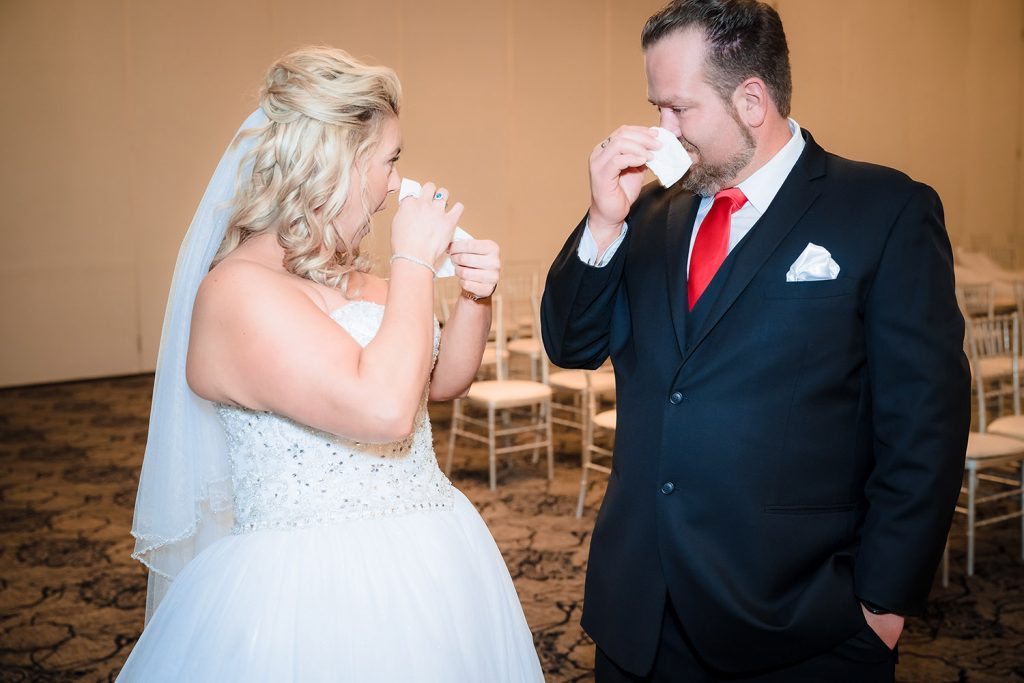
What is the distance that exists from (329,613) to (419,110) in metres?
8.68

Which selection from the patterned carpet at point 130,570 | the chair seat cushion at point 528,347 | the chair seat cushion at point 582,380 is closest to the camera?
the patterned carpet at point 130,570

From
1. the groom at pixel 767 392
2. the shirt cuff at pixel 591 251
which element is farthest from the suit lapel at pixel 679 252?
the shirt cuff at pixel 591 251

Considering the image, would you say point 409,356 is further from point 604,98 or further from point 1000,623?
point 604,98

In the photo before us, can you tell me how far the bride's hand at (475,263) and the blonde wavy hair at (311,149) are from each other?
20 centimetres

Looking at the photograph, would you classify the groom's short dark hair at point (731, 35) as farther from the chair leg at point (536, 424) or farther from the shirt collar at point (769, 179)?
the chair leg at point (536, 424)

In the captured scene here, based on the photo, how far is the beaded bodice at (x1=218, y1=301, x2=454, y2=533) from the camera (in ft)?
6.14

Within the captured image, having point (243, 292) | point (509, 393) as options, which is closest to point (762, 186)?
point (243, 292)

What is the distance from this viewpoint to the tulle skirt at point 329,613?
176 cm

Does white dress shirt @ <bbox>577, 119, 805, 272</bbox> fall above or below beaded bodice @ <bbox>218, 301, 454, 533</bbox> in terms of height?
above

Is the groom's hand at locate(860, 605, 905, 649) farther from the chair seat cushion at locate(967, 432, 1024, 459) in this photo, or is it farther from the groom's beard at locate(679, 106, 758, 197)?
the chair seat cushion at locate(967, 432, 1024, 459)

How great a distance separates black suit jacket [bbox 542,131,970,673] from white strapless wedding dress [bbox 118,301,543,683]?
12.7 inches

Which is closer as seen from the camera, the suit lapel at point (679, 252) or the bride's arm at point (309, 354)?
the bride's arm at point (309, 354)

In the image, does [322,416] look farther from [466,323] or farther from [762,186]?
[762,186]

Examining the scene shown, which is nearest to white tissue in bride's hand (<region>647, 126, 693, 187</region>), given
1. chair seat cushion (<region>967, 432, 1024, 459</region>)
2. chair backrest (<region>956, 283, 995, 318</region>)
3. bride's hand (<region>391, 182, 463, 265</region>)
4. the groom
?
the groom
